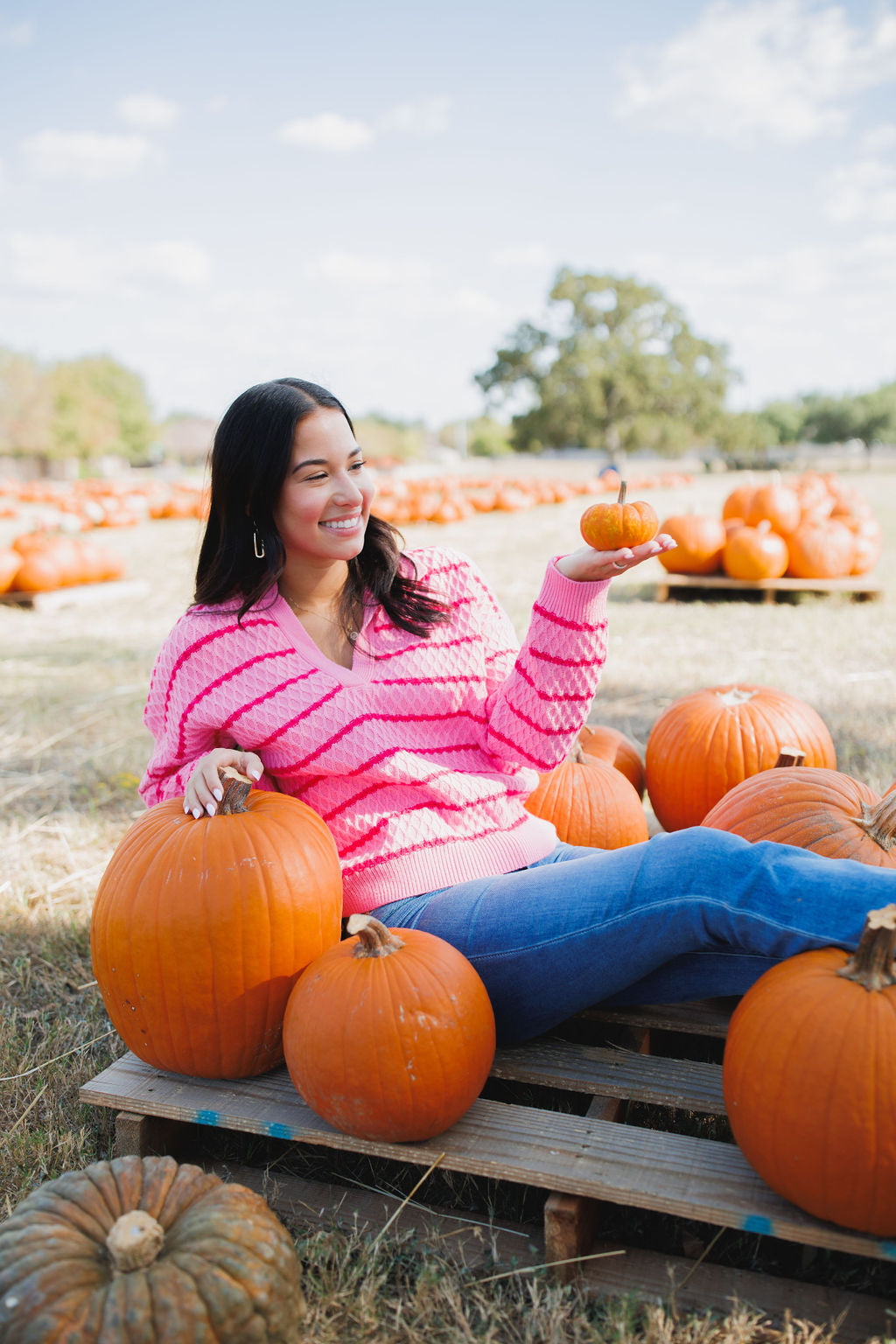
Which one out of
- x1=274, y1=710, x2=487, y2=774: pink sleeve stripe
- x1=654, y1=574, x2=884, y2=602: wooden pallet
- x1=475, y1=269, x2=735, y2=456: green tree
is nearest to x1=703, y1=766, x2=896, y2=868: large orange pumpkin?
x1=274, y1=710, x2=487, y2=774: pink sleeve stripe

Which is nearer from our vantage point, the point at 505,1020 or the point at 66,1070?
the point at 505,1020

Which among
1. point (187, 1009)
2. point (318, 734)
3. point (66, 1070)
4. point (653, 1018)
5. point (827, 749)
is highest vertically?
point (318, 734)

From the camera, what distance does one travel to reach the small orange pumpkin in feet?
7.26

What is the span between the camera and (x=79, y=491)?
24.2 meters

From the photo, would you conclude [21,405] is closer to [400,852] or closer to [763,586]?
[763,586]

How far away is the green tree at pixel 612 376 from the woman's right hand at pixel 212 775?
50212mm

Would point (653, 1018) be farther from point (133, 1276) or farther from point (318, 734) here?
point (133, 1276)

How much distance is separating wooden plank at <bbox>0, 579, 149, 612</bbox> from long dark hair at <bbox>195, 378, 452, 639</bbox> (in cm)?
724

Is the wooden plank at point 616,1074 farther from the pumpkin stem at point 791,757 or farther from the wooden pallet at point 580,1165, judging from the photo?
the pumpkin stem at point 791,757

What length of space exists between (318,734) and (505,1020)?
774 mm

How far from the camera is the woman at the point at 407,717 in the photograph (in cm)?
217

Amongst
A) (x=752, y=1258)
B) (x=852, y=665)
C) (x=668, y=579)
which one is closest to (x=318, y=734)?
(x=752, y=1258)

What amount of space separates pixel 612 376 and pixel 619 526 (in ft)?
168

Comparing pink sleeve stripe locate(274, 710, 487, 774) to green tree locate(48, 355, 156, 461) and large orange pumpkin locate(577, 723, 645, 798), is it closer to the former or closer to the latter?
large orange pumpkin locate(577, 723, 645, 798)
